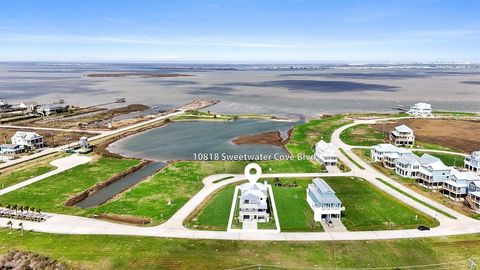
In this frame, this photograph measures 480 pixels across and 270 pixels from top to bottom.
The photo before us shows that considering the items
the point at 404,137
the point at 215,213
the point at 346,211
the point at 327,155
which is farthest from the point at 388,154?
the point at 215,213

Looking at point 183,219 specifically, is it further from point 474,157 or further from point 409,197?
point 474,157

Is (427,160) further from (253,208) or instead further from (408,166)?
(253,208)

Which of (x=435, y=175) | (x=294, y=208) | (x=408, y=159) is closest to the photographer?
(x=294, y=208)

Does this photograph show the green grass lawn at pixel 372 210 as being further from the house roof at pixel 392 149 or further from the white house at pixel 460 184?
the house roof at pixel 392 149

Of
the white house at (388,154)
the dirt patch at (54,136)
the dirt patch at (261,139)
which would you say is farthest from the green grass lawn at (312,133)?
the dirt patch at (54,136)

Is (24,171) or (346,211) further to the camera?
(24,171)

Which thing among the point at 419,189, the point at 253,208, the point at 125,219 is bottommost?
the point at 125,219

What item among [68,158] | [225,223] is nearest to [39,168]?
[68,158]

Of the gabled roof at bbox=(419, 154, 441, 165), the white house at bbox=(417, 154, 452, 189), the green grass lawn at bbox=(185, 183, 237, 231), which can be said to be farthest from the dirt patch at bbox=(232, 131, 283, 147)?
the green grass lawn at bbox=(185, 183, 237, 231)
